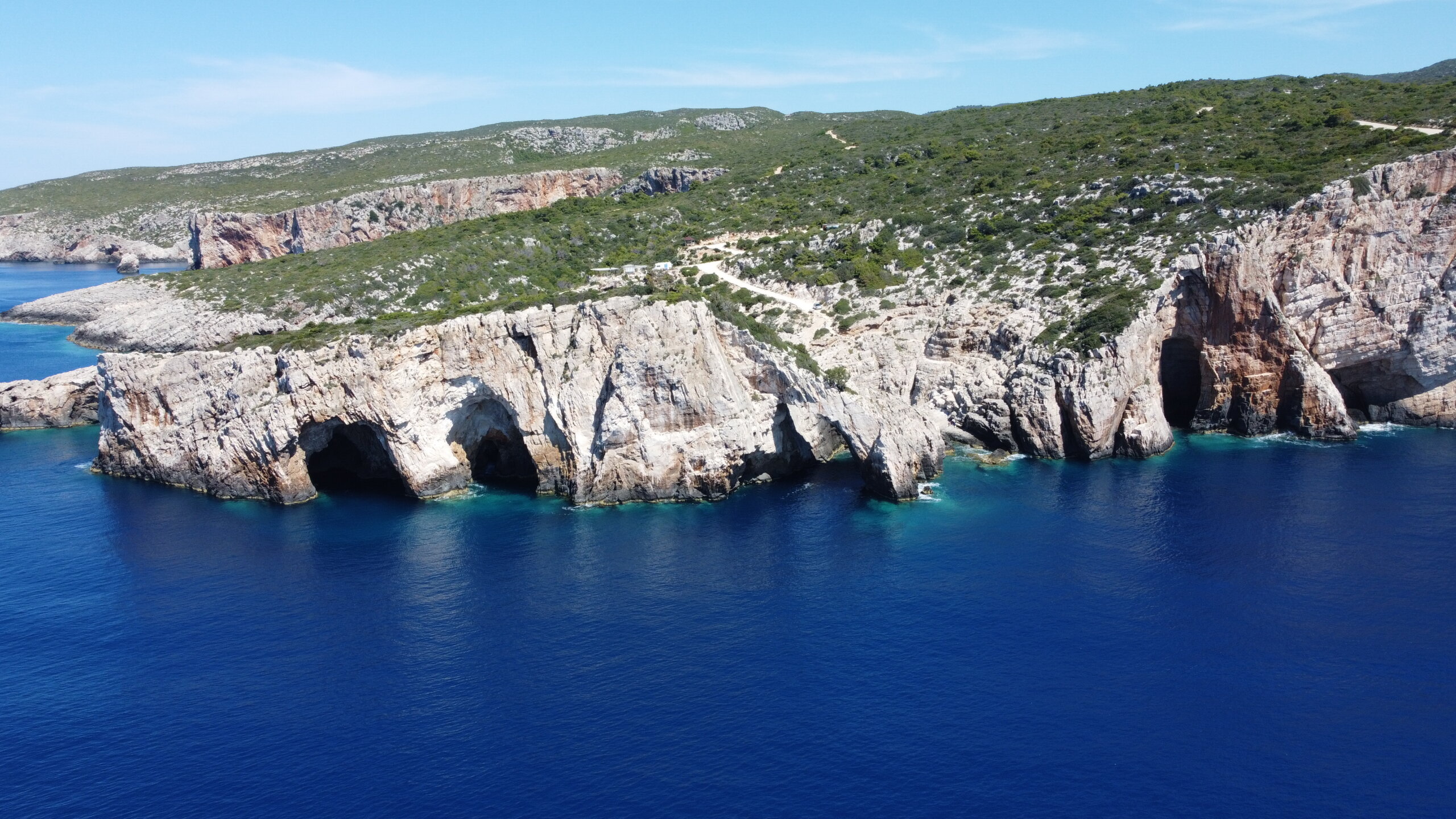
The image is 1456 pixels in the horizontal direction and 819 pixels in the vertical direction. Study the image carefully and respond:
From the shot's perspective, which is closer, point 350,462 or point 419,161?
point 350,462

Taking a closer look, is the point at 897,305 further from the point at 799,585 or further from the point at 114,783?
the point at 114,783

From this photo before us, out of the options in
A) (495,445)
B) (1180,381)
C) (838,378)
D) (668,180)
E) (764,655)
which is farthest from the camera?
(668,180)

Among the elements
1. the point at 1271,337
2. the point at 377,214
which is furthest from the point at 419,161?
the point at 1271,337

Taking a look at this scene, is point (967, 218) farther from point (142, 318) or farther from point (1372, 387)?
point (142, 318)

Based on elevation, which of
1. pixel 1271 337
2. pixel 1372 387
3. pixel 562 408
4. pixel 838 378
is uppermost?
pixel 1271 337

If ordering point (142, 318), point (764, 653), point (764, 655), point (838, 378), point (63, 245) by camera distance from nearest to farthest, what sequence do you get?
point (764, 655), point (764, 653), point (838, 378), point (142, 318), point (63, 245)

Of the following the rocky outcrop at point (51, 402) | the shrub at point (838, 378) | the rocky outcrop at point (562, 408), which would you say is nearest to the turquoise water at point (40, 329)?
the rocky outcrop at point (51, 402)

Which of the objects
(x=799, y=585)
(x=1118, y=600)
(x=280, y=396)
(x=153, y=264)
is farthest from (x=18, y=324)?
(x=1118, y=600)

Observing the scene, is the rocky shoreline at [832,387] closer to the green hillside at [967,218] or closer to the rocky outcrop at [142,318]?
the green hillside at [967,218]
